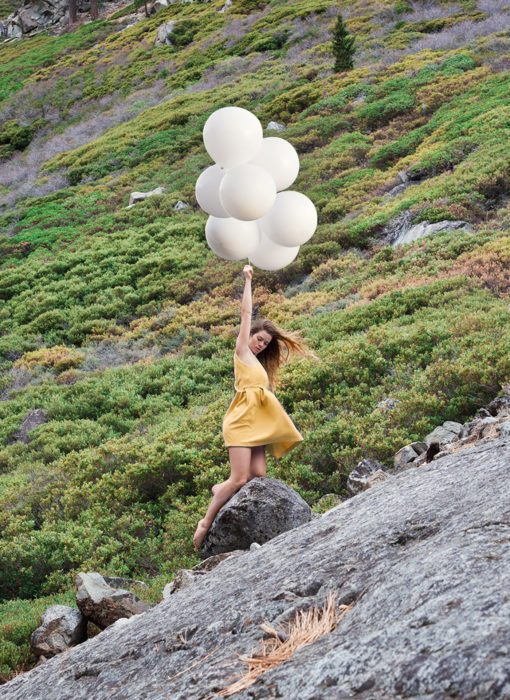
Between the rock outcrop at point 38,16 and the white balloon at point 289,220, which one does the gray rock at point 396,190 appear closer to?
the white balloon at point 289,220

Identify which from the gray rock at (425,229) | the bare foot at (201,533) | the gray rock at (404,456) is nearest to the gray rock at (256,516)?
the bare foot at (201,533)

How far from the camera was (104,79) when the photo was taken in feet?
156

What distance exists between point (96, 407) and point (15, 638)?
6.73 m

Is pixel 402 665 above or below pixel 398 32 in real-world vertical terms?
above

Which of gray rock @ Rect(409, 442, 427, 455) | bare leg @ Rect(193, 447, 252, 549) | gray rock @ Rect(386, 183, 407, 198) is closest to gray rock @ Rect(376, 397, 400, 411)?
gray rock @ Rect(409, 442, 427, 455)

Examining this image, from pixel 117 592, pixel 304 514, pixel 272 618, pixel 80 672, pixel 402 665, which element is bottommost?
pixel 304 514

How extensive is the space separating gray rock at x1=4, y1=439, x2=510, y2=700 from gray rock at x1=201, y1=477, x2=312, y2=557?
128 cm

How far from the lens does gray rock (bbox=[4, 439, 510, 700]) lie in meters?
1.61

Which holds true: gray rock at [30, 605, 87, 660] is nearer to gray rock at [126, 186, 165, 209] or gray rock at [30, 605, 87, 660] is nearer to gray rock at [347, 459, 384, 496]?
gray rock at [347, 459, 384, 496]

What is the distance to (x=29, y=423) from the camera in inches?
458

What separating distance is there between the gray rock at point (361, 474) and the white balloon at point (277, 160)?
131 inches

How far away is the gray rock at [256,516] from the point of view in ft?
17.9

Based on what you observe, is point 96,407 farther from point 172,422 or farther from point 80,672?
point 80,672

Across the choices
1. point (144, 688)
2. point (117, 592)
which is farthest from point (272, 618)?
point (117, 592)
